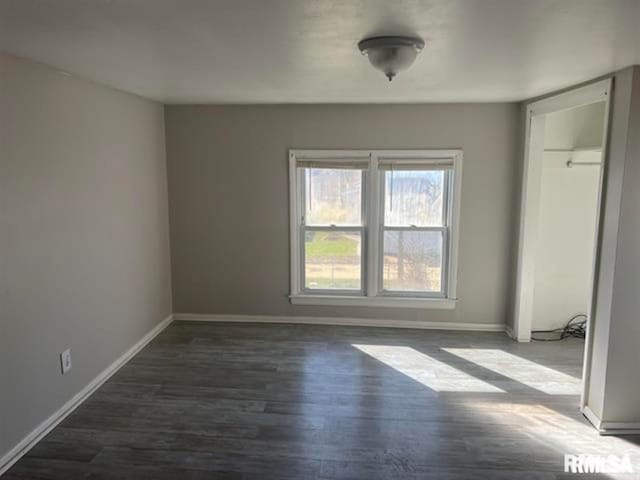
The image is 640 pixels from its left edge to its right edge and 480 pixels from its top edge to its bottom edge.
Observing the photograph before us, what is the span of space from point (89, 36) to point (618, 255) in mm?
2984

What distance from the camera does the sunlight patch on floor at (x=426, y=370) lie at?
125 inches

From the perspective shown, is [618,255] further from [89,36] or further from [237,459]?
[89,36]

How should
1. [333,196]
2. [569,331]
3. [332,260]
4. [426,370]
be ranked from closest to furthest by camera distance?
[426,370], [569,331], [333,196], [332,260]

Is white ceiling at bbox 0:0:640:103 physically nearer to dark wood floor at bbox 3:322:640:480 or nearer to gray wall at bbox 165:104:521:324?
gray wall at bbox 165:104:521:324

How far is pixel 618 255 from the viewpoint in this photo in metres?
2.52

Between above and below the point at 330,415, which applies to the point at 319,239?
above

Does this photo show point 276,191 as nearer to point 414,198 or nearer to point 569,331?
point 414,198

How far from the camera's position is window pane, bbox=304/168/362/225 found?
14.1ft

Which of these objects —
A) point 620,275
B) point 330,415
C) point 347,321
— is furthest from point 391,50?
point 347,321

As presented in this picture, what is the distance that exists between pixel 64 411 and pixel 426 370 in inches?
100

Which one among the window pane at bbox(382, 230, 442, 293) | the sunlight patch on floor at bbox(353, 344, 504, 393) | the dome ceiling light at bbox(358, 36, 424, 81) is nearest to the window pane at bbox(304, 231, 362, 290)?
the window pane at bbox(382, 230, 442, 293)

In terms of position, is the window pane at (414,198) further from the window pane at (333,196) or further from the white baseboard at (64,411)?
Result: the white baseboard at (64,411)

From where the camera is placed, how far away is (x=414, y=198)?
4.26 meters

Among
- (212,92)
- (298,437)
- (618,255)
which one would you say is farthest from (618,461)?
(212,92)
